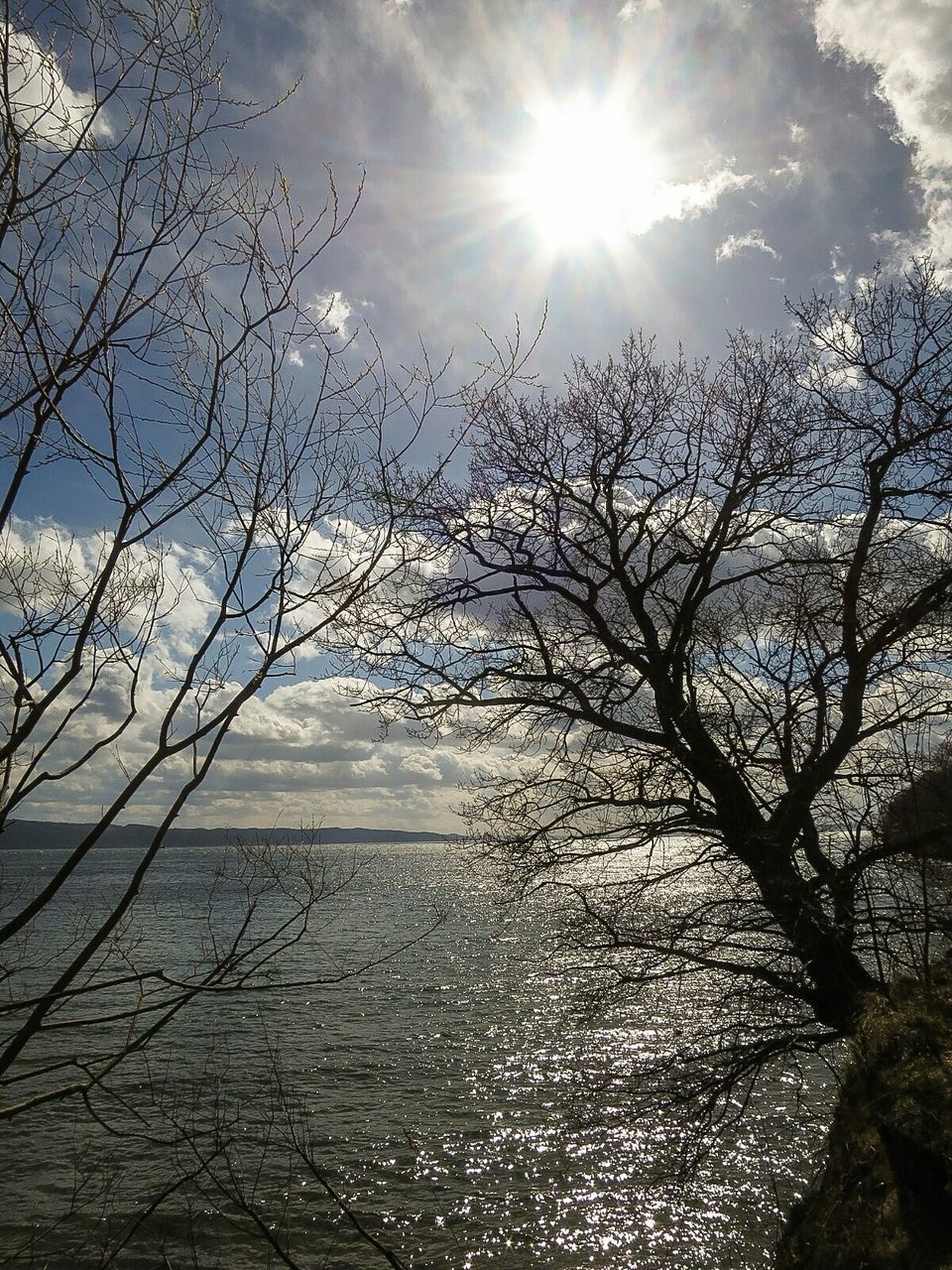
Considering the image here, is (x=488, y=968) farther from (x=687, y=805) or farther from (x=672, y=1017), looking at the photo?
(x=687, y=805)

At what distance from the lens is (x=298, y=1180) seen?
45.5 ft

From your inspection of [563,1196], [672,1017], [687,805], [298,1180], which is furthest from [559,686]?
[672,1017]

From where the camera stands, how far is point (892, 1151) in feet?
18.5

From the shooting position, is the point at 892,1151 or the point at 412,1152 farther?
the point at 412,1152

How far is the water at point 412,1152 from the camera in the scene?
11172mm

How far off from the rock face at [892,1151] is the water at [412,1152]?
4.05 feet

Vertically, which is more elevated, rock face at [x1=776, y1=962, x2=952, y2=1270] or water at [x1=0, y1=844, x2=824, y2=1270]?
rock face at [x1=776, y1=962, x2=952, y2=1270]

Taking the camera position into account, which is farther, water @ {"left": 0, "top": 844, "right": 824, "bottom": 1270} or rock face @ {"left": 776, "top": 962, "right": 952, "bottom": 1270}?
water @ {"left": 0, "top": 844, "right": 824, "bottom": 1270}

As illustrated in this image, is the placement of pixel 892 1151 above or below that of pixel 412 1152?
above

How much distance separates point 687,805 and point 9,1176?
14756 mm

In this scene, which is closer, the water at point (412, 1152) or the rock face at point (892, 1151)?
the rock face at point (892, 1151)

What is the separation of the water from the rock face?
4.05 ft

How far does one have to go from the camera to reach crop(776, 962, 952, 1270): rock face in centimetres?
513

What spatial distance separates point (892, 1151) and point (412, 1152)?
11753mm
